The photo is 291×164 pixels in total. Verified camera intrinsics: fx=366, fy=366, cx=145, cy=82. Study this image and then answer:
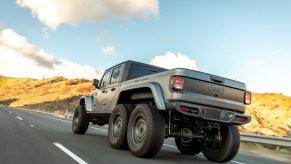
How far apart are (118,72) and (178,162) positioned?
330cm

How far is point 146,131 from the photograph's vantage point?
6.60 m

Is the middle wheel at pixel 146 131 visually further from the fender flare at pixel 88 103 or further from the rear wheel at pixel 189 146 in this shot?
the fender flare at pixel 88 103

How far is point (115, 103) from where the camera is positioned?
8.64 meters

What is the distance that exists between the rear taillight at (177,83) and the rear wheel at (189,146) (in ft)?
7.85

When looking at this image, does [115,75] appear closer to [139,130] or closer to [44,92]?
[139,130]

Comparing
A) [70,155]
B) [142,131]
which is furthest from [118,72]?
[70,155]

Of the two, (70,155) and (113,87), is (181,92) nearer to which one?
(70,155)

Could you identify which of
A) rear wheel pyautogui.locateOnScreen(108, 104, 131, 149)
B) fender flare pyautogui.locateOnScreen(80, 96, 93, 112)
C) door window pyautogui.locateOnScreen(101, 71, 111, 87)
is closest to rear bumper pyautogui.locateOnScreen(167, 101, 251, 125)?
rear wheel pyautogui.locateOnScreen(108, 104, 131, 149)

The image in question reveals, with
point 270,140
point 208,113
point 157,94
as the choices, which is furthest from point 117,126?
point 270,140

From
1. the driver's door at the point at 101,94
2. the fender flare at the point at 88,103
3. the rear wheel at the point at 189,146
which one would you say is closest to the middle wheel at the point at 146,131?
the rear wheel at the point at 189,146

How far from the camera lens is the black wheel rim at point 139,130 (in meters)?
6.98

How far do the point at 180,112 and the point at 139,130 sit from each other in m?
1.13

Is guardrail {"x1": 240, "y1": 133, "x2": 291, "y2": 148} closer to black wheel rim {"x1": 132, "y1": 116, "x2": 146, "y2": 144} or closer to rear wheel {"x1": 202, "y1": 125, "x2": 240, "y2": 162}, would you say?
rear wheel {"x1": 202, "y1": 125, "x2": 240, "y2": 162}

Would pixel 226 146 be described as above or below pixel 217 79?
below
